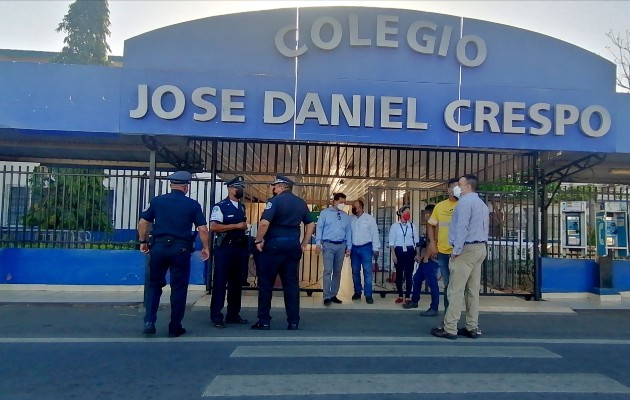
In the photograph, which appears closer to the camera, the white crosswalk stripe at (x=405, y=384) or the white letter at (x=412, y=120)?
the white crosswalk stripe at (x=405, y=384)

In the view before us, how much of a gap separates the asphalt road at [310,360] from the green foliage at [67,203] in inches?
111

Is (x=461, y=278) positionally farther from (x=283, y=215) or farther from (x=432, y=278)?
(x=283, y=215)

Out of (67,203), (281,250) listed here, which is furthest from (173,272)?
(67,203)

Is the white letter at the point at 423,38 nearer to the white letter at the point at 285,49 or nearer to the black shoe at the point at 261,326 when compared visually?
the white letter at the point at 285,49

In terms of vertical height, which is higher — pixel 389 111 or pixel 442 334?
pixel 389 111

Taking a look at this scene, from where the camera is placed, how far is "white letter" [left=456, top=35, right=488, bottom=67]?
8.53 meters

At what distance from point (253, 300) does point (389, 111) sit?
12.1 feet

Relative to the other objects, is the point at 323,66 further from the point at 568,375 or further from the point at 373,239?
the point at 568,375

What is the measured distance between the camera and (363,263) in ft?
29.4

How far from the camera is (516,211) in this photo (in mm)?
9938

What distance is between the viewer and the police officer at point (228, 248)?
6695 mm

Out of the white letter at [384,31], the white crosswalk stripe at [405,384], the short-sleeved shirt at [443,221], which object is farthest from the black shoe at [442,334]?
the white letter at [384,31]

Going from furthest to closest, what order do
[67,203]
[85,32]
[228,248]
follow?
[85,32]
[67,203]
[228,248]

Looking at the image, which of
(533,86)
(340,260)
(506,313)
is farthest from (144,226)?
(533,86)
